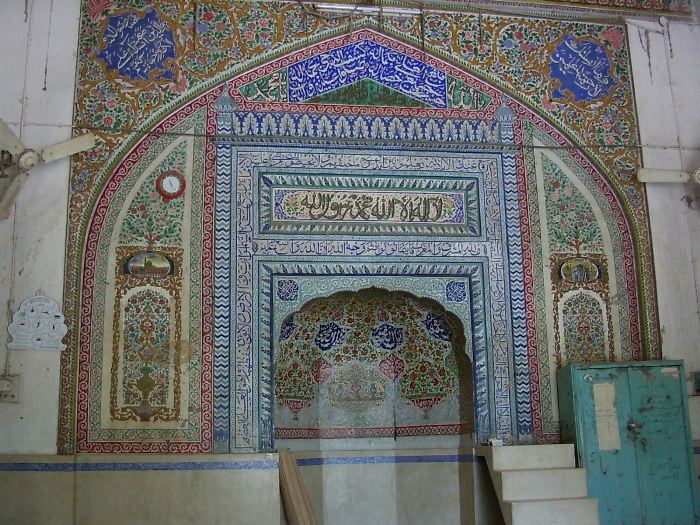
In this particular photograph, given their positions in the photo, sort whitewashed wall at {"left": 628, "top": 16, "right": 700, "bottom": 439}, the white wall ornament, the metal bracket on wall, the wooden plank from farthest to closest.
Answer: whitewashed wall at {"left": 628, "top": 16, "right": 700, "bottom": 439} → the white wall ornament → the metal bracket on wall → the wooden plank

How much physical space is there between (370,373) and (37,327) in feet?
8.45

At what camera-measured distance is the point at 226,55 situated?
643 centimetres

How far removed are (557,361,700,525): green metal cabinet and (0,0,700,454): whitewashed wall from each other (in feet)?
1.21

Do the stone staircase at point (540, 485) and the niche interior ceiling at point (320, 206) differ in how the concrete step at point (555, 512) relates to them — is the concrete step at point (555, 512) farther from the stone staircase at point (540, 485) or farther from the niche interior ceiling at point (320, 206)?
the niche interior ceiling at point (320, 206)

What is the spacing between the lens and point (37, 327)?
5801mm

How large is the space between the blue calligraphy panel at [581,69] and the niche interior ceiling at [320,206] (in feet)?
0.06

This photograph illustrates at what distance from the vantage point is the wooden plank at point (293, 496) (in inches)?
217

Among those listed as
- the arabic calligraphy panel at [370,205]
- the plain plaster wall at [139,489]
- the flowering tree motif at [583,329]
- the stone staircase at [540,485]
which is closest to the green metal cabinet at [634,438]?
the stone staircase at [540,485]

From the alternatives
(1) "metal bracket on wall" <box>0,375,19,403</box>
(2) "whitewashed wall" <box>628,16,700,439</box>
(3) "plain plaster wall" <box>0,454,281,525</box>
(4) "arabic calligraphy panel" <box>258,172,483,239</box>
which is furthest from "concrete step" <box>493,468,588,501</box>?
(1) "metal bracket on wall" <box>0,375,19,403</box>

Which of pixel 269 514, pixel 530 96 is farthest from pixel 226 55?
pixel 269 514

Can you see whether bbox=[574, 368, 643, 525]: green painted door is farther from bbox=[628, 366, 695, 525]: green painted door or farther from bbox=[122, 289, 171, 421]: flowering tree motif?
bbox=[122, 289, 171, 421]: flowering tree motif

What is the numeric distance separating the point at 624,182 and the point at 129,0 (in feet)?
12.8

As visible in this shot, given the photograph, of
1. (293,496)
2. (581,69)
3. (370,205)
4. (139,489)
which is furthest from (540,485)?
(581,69)

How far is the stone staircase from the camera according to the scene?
570cm
